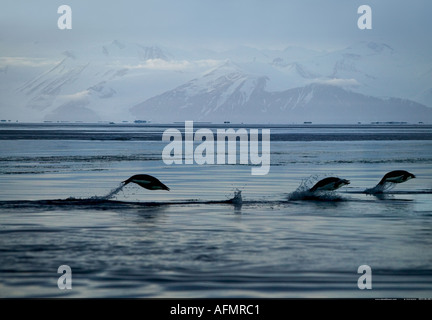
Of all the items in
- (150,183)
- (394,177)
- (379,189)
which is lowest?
(379,189)

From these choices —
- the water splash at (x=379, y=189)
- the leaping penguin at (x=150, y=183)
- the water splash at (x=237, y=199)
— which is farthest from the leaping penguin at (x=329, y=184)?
the leaping penguin at (x=150, y=183)

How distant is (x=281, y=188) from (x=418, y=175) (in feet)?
31.0

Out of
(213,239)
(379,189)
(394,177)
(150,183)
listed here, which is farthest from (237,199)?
(213,239)

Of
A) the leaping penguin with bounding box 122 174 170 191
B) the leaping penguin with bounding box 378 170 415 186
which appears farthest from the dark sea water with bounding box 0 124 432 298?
the leaping penguin with bounding box 378 170 415 186

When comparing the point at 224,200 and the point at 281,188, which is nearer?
the point at 224,200

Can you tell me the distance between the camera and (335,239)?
17.5 m

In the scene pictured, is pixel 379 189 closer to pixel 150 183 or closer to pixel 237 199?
pixel 237 199

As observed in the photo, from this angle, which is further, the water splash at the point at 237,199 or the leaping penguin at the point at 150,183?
the leaping penguin at the point at 150,183

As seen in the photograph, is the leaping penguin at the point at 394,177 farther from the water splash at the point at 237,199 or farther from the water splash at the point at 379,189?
the water splash at the point at 237,199

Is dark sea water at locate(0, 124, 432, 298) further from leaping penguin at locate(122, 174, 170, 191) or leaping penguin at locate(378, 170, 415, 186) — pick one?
leaping penguin at locate(378, 170, 415, 186)

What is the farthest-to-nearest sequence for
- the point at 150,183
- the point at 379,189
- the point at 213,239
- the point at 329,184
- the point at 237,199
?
the point at 379,189
the point at 150,183
the point at 329,184
the point at 237,199
the point at 213,239
